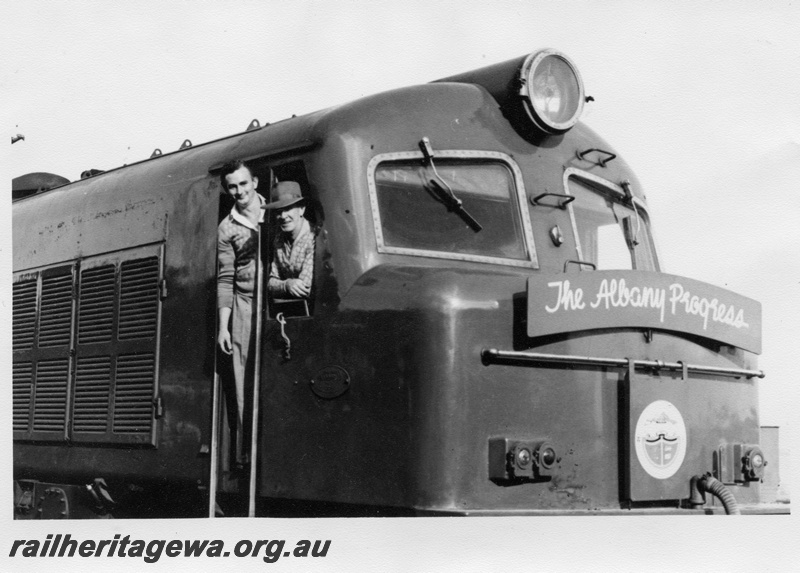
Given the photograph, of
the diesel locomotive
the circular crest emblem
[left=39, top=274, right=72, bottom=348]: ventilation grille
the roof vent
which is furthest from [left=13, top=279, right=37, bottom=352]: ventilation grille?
the circular crest emblem

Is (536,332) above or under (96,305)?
under

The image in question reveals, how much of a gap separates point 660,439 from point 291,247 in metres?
2.19

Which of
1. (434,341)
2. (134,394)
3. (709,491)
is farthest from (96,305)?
(709,491)

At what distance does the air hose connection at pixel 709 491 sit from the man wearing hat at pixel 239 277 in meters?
2.43

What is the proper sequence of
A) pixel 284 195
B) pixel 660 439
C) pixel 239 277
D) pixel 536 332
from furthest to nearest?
pixel 239 277, pixel 284 195, pixel 660 439, pixel 536 332

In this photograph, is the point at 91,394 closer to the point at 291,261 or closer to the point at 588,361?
the point at 291,261

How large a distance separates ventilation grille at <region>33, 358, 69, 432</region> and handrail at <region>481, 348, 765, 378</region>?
3730mm

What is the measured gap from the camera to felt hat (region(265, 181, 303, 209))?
19.6ft

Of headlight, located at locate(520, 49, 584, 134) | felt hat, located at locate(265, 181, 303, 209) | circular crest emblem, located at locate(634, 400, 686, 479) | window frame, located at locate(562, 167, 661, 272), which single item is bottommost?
circular crest emblem, located at locate(634, 400, 686, 479)

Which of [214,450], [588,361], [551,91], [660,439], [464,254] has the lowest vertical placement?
[214,450]

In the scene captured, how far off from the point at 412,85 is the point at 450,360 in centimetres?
179

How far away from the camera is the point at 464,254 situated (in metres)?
6.05

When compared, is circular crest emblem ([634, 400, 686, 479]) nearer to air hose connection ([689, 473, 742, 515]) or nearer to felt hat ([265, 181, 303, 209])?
air hose connection ([689, 473, 742, 515])

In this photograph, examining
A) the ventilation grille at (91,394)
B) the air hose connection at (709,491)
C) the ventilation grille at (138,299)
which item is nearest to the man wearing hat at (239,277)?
the ventilation grille at (138,299)
